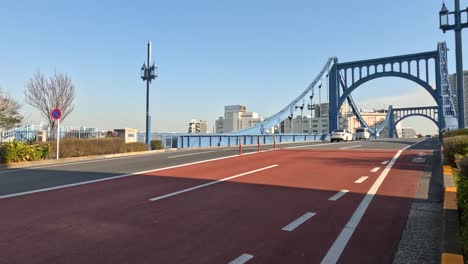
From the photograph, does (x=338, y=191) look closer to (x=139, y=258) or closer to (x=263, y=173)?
(x=263, y=173)

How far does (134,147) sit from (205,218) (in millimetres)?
18156

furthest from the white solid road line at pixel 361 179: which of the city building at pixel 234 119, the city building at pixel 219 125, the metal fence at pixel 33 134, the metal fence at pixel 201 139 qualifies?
the city building at pixel 219 125

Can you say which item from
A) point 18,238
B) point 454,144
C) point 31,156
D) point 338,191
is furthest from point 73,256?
point 31,156

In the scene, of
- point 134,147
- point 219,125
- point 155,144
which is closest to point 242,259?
point 134,147

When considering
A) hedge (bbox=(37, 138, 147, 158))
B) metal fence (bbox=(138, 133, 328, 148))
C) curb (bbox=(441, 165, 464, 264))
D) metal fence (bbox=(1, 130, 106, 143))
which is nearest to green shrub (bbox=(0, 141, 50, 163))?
hedge (bbox=(37, 138, 147, 158))

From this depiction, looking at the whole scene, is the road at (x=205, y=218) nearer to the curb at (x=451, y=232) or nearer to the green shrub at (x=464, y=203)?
the curb at (x=451, y=232)

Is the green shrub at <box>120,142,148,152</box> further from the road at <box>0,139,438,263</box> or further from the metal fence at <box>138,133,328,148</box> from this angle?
the road at <box>0,139,438,263</box>

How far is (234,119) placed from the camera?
140 meters

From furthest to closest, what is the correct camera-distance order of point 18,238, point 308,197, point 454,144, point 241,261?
point 454,144 → point 308,197 → point 18,238 → point 241,261

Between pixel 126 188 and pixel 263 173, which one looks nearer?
pixel 126 188

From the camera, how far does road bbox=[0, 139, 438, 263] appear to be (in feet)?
14.4

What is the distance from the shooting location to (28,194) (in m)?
8.33

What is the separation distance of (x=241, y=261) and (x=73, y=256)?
6.41ft

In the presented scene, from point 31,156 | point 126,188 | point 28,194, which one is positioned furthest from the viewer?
point 31,156
